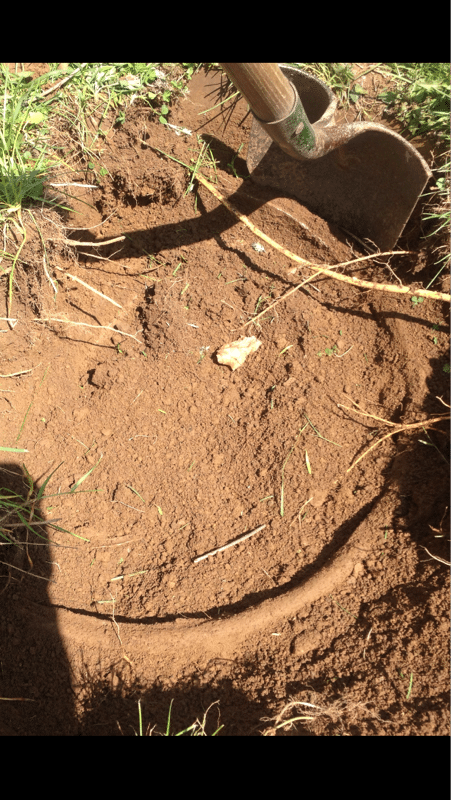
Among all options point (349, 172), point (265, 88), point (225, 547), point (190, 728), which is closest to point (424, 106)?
point (349, 172)

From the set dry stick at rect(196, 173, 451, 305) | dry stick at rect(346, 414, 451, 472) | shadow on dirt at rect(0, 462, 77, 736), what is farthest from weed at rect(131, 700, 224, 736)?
dry stick at rect(196, 173, 451, 305)

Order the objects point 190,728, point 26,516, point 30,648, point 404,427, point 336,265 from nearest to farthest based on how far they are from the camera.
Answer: point 190,728 < point 30,648 < point 404,427 < point 26,516 < point 336,265

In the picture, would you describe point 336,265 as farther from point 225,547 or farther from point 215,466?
point 225,547

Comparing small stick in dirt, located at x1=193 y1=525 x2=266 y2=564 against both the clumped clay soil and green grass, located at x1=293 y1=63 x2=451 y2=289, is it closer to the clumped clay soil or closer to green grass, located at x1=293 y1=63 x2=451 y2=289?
the clumped clay soil

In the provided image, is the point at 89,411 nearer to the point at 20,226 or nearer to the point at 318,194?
the point at 20,226

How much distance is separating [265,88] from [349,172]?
79 centimetres

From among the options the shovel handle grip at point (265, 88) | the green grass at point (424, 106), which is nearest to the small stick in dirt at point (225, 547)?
the green grass at point (424, 106)

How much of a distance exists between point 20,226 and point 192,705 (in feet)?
6.49

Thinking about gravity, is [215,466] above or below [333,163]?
below

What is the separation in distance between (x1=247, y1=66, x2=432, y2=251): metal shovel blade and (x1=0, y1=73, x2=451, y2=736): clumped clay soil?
96 millimetres

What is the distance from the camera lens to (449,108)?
2234 millimetres

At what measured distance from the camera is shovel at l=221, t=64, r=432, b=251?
70.8 inches

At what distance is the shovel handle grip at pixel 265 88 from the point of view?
1568mm

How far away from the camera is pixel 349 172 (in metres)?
2.27
